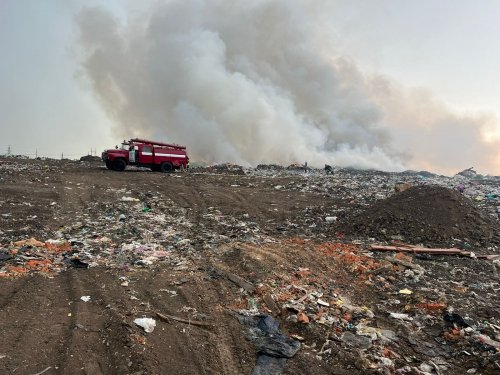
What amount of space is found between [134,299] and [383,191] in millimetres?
13225

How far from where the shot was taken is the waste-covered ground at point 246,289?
4.55 meters

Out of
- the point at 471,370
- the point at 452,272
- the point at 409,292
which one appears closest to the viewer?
the point at 471,370

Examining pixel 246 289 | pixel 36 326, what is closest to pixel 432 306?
pixel 246 289

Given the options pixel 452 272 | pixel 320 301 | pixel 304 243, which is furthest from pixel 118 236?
pixel 452 272

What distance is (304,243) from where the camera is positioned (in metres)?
9.47

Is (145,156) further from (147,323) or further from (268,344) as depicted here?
(268,344)

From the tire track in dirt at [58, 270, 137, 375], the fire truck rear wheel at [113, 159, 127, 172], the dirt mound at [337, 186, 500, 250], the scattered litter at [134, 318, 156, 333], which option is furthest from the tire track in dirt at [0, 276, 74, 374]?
the fire truck rear wheel at [113, 159, 127, 172]

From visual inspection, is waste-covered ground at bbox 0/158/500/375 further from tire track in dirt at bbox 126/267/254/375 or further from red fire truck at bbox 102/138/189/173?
red fire truck at bbox 102/138/189/173

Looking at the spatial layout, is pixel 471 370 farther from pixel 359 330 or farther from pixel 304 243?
pixel 304 243

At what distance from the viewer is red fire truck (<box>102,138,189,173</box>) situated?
21.4m

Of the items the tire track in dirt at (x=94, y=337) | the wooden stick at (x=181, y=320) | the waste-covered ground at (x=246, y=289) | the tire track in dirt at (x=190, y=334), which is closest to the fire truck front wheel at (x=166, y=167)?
the waste-covered ground at (x=246, y=289)

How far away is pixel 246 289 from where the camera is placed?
20.9 ft

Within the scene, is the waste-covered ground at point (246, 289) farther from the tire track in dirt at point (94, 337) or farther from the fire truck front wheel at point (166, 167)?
the fire truck front wheel at point (166, 167)

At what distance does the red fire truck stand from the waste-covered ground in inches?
336
